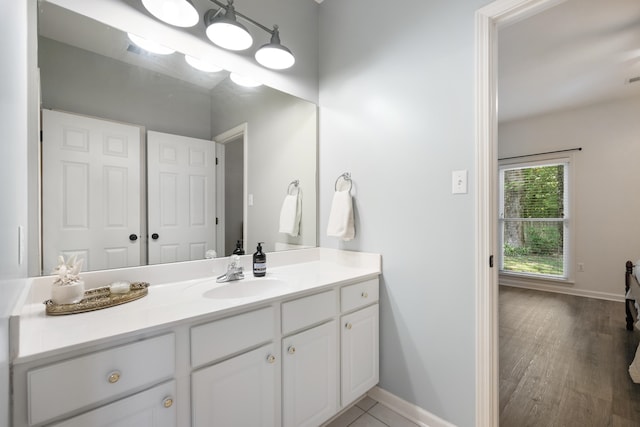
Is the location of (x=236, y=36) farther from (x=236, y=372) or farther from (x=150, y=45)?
(x=236, y=372)

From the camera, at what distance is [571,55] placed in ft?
8.38

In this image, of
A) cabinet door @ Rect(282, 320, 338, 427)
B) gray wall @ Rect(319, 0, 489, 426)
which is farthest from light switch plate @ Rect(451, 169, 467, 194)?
cabinet door @ Rect(282, 320, 338, 427)

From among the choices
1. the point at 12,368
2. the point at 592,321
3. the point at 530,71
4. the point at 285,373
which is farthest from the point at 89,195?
the point at 592,321

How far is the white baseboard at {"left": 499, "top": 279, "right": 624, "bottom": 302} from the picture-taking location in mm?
3685

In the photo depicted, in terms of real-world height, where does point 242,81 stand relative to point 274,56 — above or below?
below

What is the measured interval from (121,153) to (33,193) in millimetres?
352

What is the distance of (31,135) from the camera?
1.07m

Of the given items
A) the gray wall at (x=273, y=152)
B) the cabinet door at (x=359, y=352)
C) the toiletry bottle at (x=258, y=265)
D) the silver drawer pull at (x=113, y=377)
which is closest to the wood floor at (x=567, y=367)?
the cabinet door at (x=359, y=352)

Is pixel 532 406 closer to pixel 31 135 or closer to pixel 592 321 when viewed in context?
pixel 592 321

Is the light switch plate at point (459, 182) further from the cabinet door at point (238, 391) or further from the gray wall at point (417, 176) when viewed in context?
the cabinet door at point (238, 391)

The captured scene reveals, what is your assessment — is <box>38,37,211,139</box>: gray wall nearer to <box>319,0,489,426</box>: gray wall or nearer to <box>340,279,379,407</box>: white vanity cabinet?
<box>319,0,489,426</box>: gray wall

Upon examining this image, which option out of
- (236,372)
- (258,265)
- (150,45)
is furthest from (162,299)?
(150,45)

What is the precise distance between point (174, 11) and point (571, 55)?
3.31 m

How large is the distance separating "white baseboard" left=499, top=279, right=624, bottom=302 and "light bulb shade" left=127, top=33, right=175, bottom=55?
5471 millimetres
